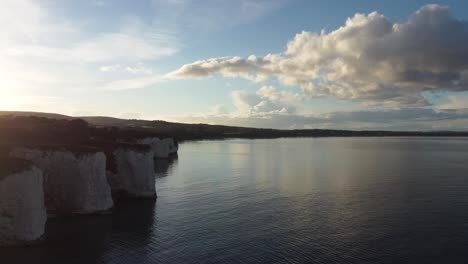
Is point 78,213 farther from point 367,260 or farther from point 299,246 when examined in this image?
point 367,260

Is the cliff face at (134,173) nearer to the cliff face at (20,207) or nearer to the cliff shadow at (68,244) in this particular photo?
the cliff shadow at (68,244)

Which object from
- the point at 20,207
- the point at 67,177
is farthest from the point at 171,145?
the point at 20,207

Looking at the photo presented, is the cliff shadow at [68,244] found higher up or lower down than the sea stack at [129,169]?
lower down

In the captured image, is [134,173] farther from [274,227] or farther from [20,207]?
[20,207]

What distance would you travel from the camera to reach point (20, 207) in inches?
1233

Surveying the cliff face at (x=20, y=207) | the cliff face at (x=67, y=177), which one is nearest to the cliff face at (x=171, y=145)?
the cliff face at (x=67, y=177)

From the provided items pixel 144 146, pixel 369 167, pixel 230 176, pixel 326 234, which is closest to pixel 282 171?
pixel 230 176

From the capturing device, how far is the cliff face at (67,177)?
4131 centimetres

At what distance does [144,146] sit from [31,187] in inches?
925

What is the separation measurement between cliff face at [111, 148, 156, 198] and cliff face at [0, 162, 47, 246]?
62.7 feet

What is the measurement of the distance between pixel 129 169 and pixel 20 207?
21.4m

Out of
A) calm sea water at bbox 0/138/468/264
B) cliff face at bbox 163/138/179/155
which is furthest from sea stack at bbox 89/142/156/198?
cliff face at bbox 163/138/179/155

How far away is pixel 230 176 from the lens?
77750mm

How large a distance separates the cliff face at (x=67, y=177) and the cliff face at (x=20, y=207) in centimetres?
836
